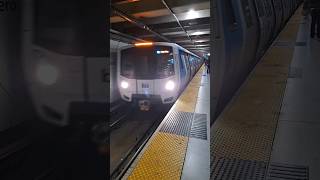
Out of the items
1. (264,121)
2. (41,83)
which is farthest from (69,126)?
(264,121)

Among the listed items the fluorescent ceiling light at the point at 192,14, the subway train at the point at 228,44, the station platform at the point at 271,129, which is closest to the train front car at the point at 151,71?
the fluorescent ceiling light at the point at 192,14

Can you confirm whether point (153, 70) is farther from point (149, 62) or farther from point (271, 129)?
point (271, 129)

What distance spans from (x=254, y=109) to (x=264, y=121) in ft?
1.02

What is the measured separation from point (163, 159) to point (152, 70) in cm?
359

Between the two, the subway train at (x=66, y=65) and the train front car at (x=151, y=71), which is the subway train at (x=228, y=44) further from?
the train front car at (x=151, y=71)

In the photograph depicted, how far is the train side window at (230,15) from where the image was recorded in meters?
3.33

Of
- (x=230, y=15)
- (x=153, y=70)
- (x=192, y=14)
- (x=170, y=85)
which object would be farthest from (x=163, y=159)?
(x=192, y=14)

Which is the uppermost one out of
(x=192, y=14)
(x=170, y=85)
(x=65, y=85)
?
(x=192, y=14)

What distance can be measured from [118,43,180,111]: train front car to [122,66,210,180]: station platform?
5.39 ft

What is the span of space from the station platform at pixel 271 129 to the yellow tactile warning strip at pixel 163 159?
0.61 meters

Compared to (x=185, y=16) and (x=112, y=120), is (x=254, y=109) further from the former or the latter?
(x=112, y=120)

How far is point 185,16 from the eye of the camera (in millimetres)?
5824

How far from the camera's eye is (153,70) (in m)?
6.21

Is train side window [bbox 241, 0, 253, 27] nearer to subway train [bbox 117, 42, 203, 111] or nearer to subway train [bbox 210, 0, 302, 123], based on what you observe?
subway train [bbox 210, 0, 302, 123]
